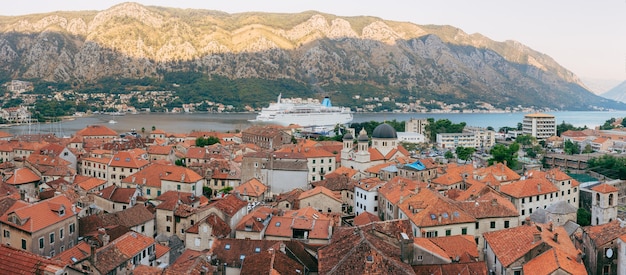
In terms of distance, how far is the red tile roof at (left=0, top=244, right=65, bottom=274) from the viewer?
9.44 metres

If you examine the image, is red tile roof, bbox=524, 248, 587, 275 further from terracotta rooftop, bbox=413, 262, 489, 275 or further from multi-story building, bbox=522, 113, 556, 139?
multi-story building, bbox=522, 113, 556, 139

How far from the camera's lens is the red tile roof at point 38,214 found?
78.4 ft

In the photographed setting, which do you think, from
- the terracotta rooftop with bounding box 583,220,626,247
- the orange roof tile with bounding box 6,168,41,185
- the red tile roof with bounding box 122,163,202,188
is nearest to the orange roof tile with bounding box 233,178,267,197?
the red tile roof with bounding box 122,163,202,188

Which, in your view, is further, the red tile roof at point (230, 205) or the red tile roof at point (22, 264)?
the red tile roof at point (230, 205)

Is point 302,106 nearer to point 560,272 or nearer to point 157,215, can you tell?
point 157,215

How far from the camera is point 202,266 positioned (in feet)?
62.9

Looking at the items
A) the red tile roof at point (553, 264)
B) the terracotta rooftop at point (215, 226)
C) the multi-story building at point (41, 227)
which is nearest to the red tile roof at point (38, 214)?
the multi-story building at point (41, 227)

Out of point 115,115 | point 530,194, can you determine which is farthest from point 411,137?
point 115,115

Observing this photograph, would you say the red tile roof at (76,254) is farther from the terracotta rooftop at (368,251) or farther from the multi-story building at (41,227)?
the terracotta rooftop at (368,251)

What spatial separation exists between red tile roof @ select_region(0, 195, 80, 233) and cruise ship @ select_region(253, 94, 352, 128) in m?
122

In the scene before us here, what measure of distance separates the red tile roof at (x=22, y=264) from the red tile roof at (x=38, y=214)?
15648 millimetres

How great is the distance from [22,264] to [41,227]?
16.5 m

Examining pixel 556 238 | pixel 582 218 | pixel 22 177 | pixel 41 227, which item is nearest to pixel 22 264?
pixel 41 227

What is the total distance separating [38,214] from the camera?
81.4 feet
